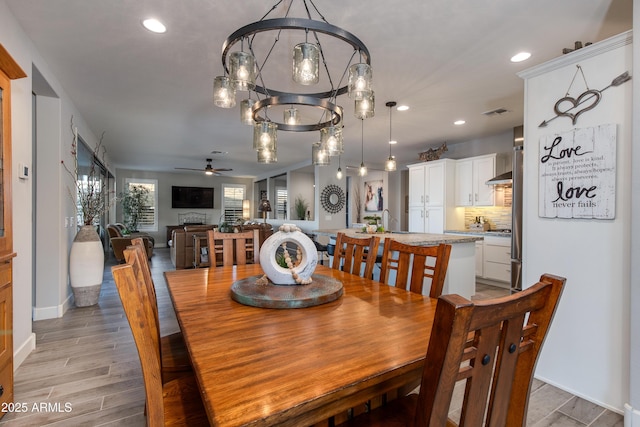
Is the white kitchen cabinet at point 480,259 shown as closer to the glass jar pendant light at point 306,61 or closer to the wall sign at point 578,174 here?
the wall sign at point 578,174

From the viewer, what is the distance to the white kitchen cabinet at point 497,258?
4.96m

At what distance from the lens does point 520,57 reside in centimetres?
279

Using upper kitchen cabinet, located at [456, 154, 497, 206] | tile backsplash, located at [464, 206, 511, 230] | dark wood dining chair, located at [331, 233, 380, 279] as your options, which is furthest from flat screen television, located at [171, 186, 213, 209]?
dark wood dining chair, located at [331, 233, 380, 279]

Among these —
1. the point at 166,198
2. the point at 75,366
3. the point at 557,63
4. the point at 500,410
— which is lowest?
the point at 75,366

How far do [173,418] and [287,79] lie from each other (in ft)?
10.00

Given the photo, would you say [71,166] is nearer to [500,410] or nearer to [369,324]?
[369,324]

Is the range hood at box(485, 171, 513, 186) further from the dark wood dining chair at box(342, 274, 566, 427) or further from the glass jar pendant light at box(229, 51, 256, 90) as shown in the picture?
the dark wood dining chair at box(342, 274, 566, 427)

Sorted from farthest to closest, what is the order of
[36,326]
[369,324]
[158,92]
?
[158,92]
[36,326]
[369,324]

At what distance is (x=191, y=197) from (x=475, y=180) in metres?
9.15

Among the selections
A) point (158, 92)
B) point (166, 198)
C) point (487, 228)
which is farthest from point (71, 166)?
point (166, 198)

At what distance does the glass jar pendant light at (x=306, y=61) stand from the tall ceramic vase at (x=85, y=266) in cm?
377

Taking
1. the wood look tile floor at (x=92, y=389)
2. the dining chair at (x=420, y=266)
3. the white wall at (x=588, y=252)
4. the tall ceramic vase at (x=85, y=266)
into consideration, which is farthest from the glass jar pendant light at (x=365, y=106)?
the tall ceramic vase at (x=85, y=266)

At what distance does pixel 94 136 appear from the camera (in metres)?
5.56

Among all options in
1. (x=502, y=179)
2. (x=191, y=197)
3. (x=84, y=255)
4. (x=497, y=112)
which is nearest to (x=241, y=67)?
(x=84, y=255)
